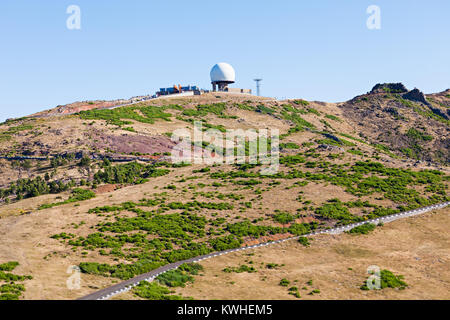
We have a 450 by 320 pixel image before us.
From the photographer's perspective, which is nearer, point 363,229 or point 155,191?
point 363,229

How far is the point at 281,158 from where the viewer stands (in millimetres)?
73938

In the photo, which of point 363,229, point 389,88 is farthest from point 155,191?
point 389,88

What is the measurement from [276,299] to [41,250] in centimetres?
2046

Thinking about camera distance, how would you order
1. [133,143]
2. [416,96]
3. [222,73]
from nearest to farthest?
[133,143]
[222,73]
[416,96]

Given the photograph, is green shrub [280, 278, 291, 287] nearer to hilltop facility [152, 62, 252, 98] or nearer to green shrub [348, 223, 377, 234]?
green shrub [348, 223, 377, 234]

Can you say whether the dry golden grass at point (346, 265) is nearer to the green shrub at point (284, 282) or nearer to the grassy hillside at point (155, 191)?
the green shrub at point (284, 282)

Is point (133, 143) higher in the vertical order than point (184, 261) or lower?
higher

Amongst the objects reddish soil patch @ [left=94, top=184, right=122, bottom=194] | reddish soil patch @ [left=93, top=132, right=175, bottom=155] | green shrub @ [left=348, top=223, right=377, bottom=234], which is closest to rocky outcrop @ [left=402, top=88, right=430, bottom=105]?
reddish soil patch @ [left=93, top=132, right=175, bottom=155]

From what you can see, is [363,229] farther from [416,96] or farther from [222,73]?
[416,96]

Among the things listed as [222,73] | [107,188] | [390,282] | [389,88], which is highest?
[222,73]

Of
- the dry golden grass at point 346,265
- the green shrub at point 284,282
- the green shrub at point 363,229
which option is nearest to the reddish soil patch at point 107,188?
the dry golden grass at point 346,265

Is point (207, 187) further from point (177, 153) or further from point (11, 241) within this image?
point (11, 241)

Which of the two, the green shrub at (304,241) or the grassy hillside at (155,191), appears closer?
the grassy hillside at (155,191)

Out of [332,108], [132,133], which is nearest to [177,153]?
[132,133]
